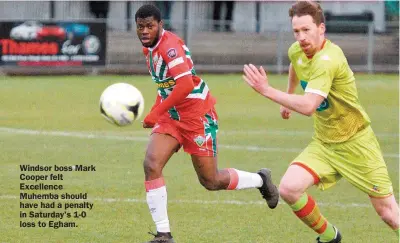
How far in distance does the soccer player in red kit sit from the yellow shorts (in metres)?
1.05

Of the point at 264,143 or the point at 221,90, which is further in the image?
the point at 221,90

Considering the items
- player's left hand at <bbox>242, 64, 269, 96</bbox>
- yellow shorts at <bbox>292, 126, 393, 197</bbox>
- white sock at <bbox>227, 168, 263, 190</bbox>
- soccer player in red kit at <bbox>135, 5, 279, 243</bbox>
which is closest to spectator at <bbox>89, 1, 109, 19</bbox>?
white sock at <bbox>227, 168, 263, 190</bbox>

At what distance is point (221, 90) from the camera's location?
25.7 metres

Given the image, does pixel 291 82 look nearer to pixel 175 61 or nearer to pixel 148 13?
pixel 175 61

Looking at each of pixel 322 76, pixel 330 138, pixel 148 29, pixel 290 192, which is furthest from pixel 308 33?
pixel 148 29

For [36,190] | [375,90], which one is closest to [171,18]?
[375,90]

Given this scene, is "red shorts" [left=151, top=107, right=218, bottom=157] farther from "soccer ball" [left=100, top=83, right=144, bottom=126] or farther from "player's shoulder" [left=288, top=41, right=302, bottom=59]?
"player's shoulder" [left=288, top=41, right=302, bottom=59]

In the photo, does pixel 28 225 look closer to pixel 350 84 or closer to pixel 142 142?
pixel 350 84

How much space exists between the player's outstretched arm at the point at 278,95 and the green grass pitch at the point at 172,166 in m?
1.97

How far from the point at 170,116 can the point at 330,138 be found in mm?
1535

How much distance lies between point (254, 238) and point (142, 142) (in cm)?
692

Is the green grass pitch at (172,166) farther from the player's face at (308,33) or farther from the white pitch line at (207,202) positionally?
the player's face at (308,33)

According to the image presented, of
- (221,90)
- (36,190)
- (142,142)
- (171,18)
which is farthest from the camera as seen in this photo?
(171,18)

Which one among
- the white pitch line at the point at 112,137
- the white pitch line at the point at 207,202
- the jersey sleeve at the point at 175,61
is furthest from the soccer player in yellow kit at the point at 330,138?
the white pitch line at the point at 112,137
